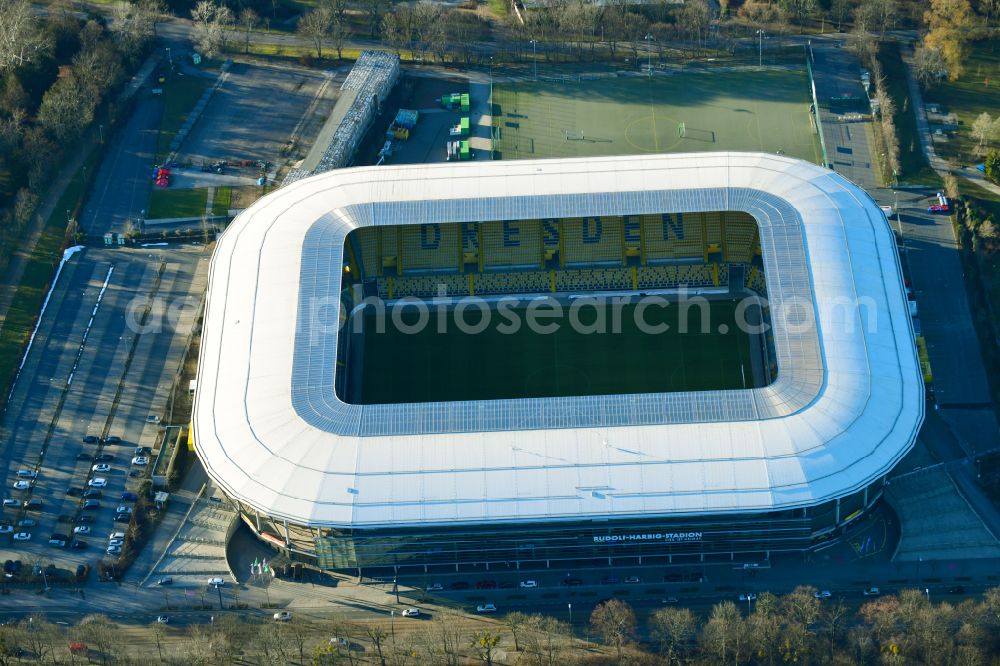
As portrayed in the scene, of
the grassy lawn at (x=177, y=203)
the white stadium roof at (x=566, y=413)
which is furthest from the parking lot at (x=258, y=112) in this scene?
the white stadium roof at (x=566, y=413)

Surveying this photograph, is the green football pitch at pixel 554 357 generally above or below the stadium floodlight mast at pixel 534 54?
below

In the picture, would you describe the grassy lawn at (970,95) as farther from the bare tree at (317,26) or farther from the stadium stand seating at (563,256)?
the bare tree at (317,26)

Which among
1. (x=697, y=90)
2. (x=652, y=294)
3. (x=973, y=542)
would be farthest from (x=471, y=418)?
(x=697, y=90)

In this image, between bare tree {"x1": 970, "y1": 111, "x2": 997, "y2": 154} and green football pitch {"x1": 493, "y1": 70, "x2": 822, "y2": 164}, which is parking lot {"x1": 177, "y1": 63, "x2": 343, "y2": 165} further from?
bare tree {"x1": 970, "y1": 111, "x2": 997, "y2": 154}

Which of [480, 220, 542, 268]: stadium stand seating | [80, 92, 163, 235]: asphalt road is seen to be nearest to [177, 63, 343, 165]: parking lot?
[80, 92, 163, 235]: asphalt road

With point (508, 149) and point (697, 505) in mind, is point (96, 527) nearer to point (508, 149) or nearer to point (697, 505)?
point (697, 505)

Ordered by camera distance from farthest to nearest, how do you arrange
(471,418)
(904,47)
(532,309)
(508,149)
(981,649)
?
(904,47)
(508,149)
(532,309)
(471,418)
(981,649)

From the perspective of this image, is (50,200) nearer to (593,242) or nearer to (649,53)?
(593,242)
